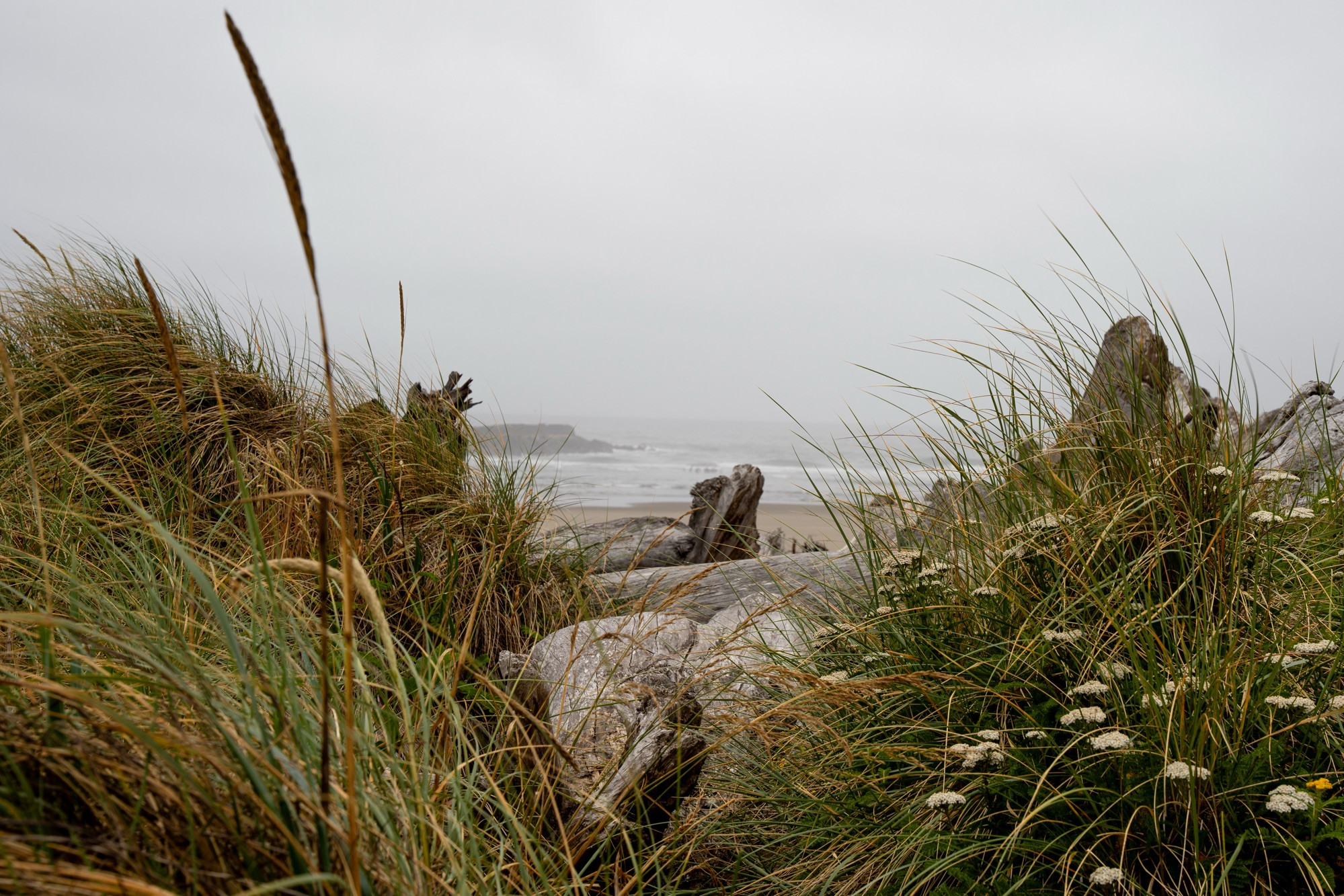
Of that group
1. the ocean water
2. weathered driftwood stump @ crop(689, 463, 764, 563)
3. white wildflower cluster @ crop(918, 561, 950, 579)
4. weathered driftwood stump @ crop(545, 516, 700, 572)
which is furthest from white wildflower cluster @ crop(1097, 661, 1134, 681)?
weathered driftwood stump @ crop(689, 463, 764, 563)

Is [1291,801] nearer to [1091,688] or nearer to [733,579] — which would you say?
[1091,688]

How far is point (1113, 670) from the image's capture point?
183 cm

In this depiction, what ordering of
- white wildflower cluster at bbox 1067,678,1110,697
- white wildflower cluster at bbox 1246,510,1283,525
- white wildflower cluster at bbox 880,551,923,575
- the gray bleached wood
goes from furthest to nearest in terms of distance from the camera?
the gray bleached wood → white wildflower cluster at bbox 880,551,923,575 → white wildflower cluster at bbox 1246,510,1283,525 → white wildflower cluster at bbox 1067,678,1110,697

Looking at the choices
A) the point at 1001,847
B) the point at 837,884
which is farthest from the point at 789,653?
the point at 1001,847

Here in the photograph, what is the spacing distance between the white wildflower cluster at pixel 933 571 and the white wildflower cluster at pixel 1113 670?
453 millimetres

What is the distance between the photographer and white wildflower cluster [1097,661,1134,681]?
1.78 metres

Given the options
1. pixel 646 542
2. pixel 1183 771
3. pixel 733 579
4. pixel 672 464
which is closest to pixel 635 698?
pixel 1183 771

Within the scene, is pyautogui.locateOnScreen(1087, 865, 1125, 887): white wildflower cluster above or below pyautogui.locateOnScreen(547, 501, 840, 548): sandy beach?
above

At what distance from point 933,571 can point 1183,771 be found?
79cm

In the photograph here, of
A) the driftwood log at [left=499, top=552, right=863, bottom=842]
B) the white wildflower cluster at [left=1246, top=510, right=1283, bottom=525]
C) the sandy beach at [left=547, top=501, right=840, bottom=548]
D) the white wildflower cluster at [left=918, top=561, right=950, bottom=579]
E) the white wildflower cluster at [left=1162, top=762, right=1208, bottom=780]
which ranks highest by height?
the white wildflower cluster at [left=1246, top=510, right=1283, bottom=525]

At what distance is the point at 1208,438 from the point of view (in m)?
2.58

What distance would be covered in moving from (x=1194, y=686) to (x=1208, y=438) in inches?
45.7

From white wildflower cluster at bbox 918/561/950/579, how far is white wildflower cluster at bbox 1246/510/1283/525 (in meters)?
0.77

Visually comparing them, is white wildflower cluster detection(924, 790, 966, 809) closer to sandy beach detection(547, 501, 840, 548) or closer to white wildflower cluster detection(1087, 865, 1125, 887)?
white wildflower cluster detection(1087, 865, 1125, 887)
